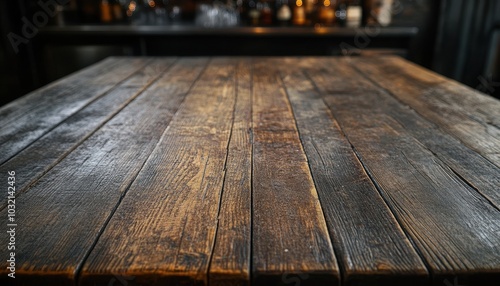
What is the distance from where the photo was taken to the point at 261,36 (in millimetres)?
3527

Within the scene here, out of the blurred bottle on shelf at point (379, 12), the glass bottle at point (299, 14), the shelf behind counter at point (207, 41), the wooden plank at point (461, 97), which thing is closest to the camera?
the wooden plank at point (461, 97)

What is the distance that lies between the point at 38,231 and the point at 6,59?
11.4ft

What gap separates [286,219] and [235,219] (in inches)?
3.2

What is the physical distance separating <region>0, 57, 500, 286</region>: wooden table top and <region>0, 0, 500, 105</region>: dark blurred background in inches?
83.3

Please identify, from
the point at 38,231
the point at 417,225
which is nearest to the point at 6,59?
the point at 38,231

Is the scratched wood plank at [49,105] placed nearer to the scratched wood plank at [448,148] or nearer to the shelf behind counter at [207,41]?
the scratched wood plank at [448,148]

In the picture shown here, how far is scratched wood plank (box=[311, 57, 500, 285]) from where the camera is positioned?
57cm

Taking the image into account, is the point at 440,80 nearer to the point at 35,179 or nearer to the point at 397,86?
the point at 397,86

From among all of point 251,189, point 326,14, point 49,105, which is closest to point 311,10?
point 326,14

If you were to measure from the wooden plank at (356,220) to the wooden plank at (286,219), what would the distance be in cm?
2

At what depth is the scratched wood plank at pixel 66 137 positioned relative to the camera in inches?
34.1

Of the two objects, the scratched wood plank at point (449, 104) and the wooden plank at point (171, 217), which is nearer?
the wooden plank at point (171, 217)

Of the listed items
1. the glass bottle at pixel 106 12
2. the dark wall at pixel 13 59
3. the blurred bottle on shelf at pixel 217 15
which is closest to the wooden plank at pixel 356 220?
the blurred bottle on shelf at pixel 217 15

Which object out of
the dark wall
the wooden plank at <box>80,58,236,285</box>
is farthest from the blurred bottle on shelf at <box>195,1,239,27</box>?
the wooden plank at <box>80,58,236,285</box>
